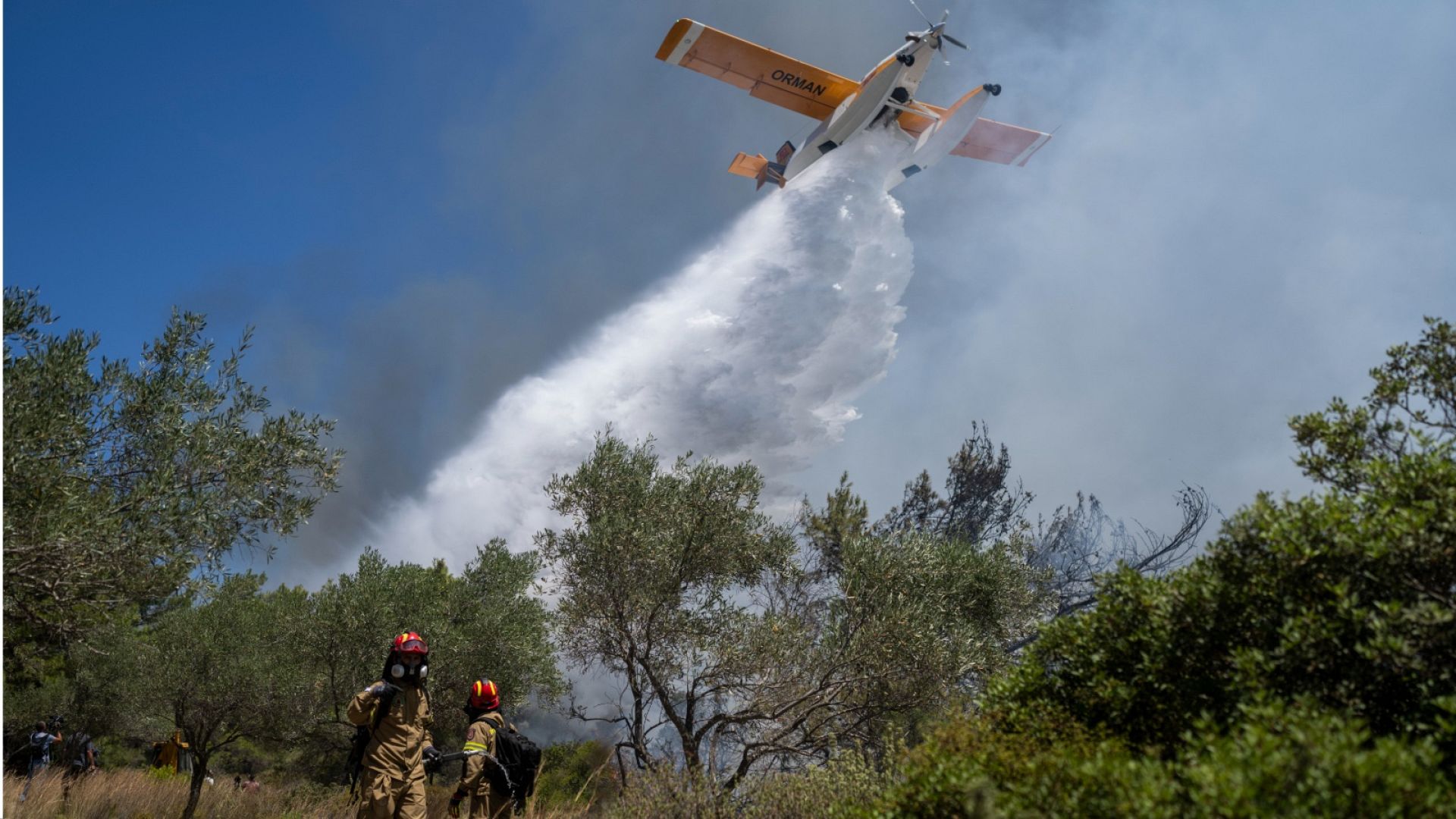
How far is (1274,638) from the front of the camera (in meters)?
4.87

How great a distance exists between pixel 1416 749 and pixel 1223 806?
992mm

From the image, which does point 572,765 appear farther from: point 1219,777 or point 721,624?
point 1219,777

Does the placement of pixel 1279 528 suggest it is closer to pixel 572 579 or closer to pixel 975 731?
pixel 975 731

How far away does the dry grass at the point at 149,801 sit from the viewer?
40.0 ft

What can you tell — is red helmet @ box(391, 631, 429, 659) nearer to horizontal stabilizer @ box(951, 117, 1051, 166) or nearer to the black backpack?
the black backpack

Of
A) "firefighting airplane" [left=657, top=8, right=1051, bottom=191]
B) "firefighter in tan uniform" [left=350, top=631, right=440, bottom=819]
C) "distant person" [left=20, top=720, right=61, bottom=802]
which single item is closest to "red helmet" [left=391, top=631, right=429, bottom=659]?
"firefighter in tan uniform" [left=350, top=631, right=440, bottom=819]

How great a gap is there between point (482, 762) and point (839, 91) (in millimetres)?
26062

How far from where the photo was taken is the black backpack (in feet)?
28.6

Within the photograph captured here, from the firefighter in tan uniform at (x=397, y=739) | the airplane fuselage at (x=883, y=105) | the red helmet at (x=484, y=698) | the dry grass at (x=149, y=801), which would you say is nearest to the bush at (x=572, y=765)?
the dry grass at (x=149, y=801)

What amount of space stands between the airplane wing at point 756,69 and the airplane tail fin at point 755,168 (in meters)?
3.03

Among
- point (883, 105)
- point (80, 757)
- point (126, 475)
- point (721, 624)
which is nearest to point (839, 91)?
point (883, 105)

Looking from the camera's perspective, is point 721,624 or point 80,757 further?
point 80,757

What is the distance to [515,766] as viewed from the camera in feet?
29.1

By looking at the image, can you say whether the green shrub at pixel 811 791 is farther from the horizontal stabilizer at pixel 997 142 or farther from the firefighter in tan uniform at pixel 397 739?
the horizontal stabilizer at pixel 997 142
